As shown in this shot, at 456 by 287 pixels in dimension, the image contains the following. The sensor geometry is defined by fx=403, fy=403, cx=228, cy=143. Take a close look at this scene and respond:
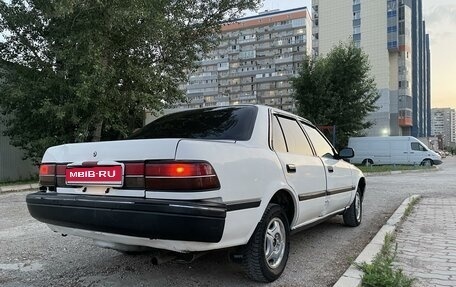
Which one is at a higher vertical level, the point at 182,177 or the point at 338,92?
the point at 338,92

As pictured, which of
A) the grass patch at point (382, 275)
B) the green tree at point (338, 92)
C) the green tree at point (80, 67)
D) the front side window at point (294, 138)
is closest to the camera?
the grass patch at point (382, 275)

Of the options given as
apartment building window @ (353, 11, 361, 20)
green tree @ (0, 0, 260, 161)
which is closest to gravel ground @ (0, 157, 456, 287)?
green tree @ (0, 0, 260, 161)

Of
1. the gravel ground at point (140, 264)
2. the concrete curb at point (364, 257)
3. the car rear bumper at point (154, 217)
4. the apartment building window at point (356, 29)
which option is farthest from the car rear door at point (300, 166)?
the apartment building window at point (356, 29)

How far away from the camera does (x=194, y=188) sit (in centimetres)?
291

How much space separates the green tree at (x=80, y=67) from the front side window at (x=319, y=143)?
9067 mm

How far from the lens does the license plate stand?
3160 millimetres

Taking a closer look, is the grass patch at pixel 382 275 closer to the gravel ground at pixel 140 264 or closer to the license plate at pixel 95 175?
the gravel ground at pixel 140 264

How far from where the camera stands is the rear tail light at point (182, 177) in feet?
9.58

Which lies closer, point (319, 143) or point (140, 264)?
point (140, 264)

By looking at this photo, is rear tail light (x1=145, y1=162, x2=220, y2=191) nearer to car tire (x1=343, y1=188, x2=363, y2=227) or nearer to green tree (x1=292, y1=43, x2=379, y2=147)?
car tire (x1=343, y1=188, x2=363, y2=227)

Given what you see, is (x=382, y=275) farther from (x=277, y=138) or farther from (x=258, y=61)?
(x=258, y=61)

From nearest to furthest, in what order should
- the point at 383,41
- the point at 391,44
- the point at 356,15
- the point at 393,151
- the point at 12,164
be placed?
the point at 12,164
the point at 393,151
the point at 391,44
the point at 383,41
the point at 356,15

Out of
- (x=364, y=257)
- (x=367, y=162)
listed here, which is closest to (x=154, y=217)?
(x=364, y=257)

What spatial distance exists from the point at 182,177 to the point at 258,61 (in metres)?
114
